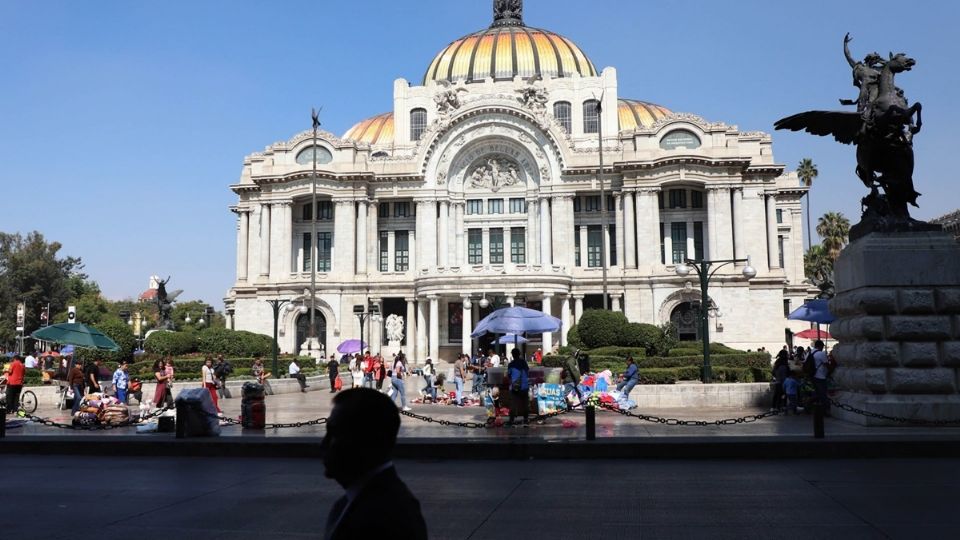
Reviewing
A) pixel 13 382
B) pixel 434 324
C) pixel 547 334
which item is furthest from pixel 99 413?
pixel 547 334

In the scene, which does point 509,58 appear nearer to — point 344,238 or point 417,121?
point 417,121

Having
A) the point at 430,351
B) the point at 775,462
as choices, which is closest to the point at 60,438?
the point at 775,462

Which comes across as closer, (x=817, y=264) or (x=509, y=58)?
(x=509, y=58)

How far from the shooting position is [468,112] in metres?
59.1

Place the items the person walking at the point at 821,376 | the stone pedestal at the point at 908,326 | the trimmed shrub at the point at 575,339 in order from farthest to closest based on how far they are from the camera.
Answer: the trimmed shrub at the point at 575,339
the person walking at the point at 821,376
the stone pedestal at the point at 908,326

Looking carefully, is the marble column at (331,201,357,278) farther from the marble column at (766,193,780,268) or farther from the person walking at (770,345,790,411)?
the person walking at (770,345,790,411)

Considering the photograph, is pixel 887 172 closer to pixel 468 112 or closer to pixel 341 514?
pixel 341 514

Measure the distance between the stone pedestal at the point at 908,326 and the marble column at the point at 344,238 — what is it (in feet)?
157

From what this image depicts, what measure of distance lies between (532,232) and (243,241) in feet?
86.1

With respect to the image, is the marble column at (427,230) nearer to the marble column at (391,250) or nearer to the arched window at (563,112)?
the marble column at (391,250)

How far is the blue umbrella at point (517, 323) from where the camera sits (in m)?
27.3

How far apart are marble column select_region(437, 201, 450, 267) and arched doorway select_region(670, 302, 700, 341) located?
18.2 metres

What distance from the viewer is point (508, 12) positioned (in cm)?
9175

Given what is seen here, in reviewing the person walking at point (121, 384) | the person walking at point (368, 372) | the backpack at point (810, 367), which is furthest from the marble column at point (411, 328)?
the backpack at point (810, 367)
